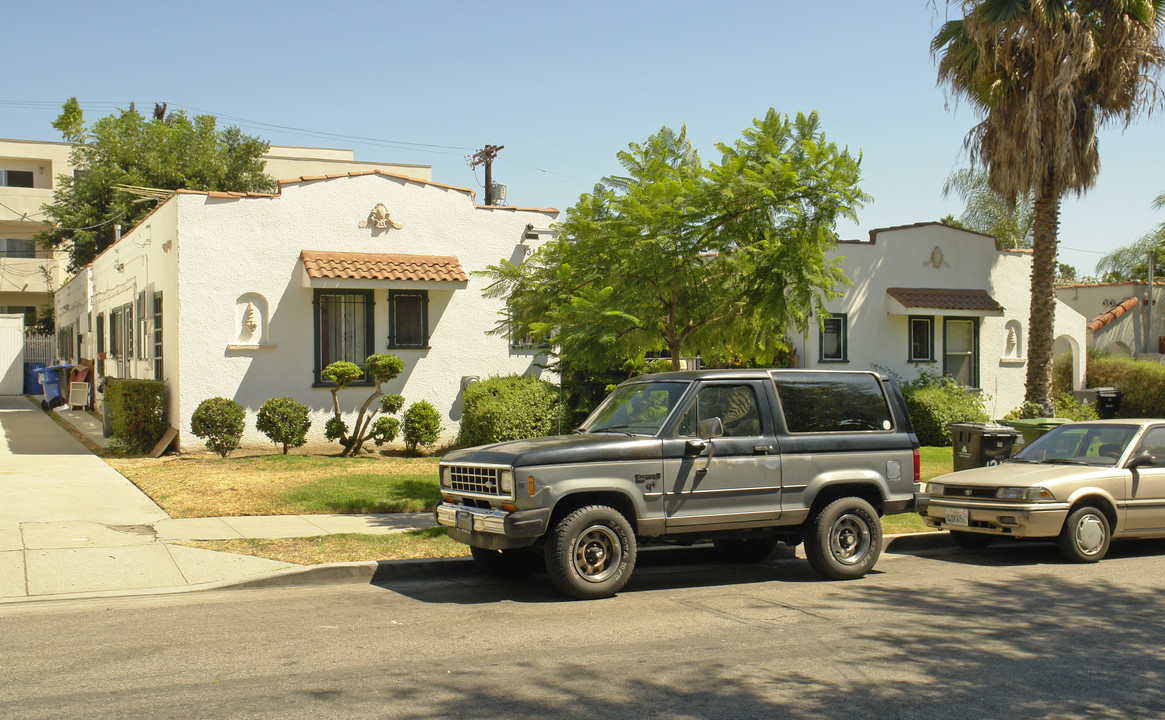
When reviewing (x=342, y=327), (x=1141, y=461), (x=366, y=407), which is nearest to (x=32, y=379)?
(x=342, y=327)

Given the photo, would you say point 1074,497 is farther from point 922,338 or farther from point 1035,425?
Answer: point 922,338

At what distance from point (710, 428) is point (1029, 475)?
4.34 m

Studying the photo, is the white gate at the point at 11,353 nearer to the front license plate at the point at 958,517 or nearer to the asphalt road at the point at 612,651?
the asphalt road at the point at 612,651

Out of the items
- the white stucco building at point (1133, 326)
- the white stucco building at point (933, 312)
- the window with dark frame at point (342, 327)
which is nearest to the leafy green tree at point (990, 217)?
the white stucco building at point (1133, 326)

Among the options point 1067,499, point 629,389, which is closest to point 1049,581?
point 1067,499

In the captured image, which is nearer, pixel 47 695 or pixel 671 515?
pixel 47 695

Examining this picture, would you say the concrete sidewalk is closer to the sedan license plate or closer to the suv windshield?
the suv windshield

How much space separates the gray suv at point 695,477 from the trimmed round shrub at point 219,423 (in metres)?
7.80

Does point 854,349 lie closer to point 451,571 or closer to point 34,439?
point 451,571

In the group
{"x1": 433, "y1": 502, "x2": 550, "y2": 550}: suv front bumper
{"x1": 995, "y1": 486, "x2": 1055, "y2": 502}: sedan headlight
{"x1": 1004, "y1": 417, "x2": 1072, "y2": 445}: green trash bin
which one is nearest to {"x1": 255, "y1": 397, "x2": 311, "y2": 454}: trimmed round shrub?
{"x1": 433, "y1": 502, "x2": 550, "y2": 550}: suv front bumper

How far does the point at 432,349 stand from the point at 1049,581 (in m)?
11.5

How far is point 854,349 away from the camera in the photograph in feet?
68.4

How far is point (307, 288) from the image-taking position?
1661cm

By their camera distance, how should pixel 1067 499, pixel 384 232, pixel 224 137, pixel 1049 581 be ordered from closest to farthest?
pixel 1049 581, pixel 1067 499, pixel 384 232, pixel 224 137
